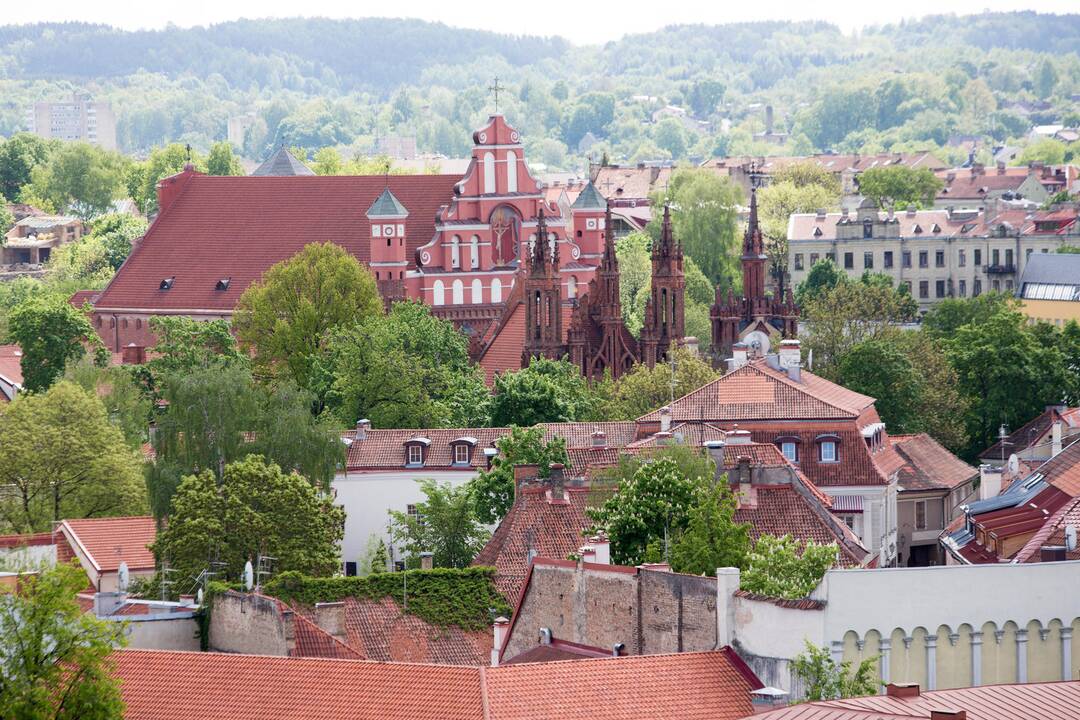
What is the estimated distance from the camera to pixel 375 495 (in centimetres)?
8406

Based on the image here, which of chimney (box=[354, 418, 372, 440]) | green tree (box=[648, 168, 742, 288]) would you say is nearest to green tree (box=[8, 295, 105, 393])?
chimney (box=[354, 418, 372, 440])

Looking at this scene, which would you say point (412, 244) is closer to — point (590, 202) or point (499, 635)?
point (590, 202)

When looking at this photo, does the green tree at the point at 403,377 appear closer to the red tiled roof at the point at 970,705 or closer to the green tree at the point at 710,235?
the red tiled roof at the point at 970,705

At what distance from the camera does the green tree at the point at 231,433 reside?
81562 mm

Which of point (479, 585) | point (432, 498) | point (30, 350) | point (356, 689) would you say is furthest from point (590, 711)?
point (30, 350)

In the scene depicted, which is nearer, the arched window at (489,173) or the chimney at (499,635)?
the chimney at (499,635)

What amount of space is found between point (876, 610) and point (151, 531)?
31.1 meters

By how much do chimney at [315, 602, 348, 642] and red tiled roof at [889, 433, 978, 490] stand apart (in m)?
31.7

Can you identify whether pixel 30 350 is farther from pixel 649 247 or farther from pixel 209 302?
pixel 649 247

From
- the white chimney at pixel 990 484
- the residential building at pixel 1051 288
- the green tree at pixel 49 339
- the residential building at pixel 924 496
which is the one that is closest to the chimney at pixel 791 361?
the residential building at pixel 924 496

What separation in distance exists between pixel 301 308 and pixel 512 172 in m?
18.5

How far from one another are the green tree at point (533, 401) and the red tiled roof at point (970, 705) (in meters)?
48.2

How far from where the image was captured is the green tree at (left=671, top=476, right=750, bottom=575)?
189 ft

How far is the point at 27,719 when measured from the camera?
4528 centimetres
